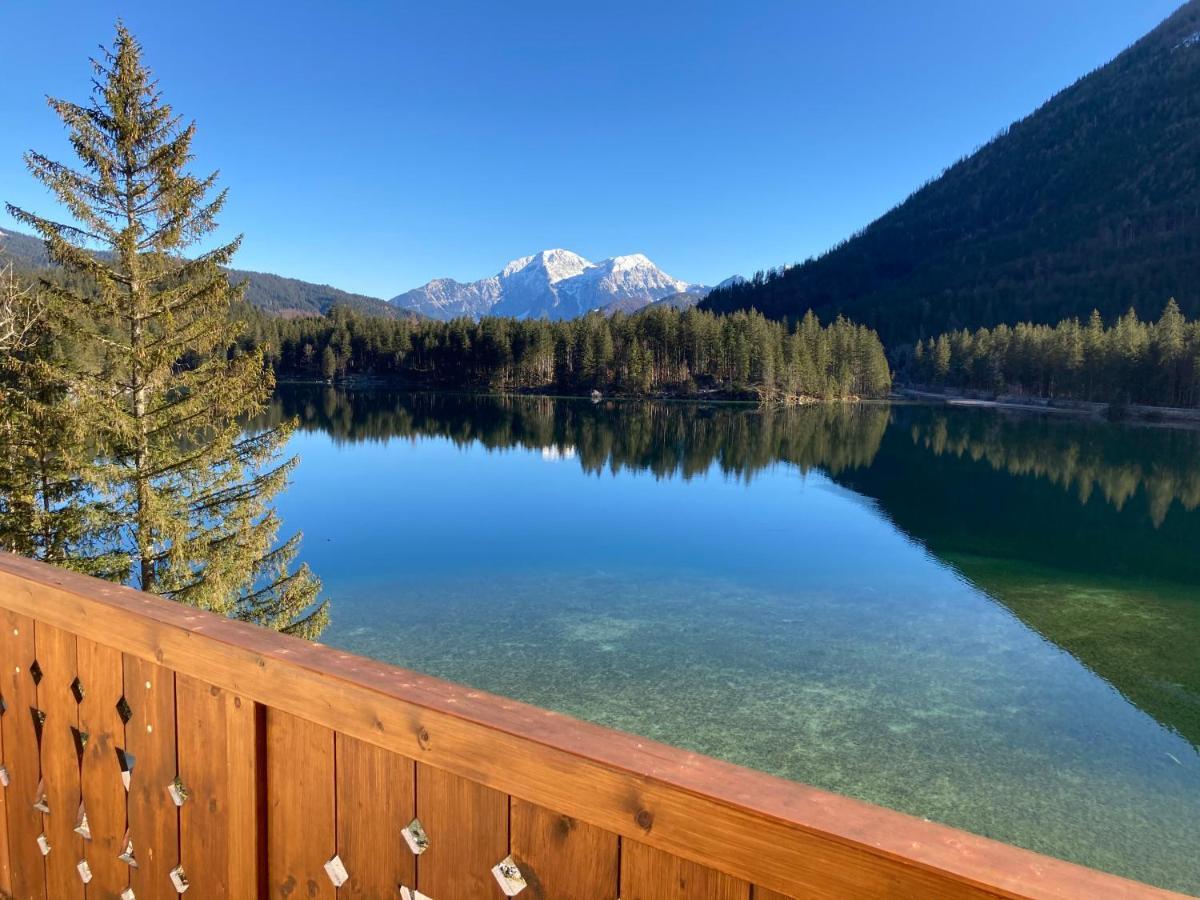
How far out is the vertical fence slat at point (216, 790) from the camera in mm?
1877

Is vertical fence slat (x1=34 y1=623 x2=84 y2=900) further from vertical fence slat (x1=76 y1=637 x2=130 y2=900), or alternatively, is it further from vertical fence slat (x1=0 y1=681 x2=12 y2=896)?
vertical fence slat (x1=0 y1=681 x2=12 y2=896)

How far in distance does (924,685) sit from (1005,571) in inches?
390

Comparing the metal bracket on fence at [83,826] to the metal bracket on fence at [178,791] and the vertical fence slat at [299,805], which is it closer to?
the metal bracket on fence at [178,791]

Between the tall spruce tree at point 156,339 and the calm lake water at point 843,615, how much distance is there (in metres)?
3.00

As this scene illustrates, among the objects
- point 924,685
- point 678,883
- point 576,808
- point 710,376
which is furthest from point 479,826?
point 710,376

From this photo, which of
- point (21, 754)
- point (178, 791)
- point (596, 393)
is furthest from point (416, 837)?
point (596, 393)

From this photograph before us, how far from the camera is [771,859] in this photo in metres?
1.18

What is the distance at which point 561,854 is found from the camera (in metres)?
1.43

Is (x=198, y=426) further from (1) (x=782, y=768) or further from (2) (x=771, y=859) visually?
(2) (x=771, y=859)

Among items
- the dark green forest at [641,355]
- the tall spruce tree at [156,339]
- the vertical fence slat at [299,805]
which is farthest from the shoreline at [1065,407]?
the vertical fence slat at [299,805]

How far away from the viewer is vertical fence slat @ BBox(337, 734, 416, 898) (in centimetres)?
164

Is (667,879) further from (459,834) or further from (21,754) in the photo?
(21,754)

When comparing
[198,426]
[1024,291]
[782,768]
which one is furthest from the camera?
[1024,291]

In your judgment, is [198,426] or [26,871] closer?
[26,871]
